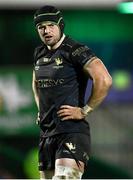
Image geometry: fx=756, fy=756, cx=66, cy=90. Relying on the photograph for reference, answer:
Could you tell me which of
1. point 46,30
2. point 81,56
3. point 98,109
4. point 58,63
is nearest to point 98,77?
point 81,56

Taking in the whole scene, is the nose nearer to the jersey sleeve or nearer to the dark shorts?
the jersey sleeve

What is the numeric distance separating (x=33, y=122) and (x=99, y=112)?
1058mm

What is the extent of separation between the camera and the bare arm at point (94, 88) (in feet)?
20.4

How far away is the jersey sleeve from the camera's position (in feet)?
20.5

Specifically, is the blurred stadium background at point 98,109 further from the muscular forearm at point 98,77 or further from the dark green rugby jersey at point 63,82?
the muscular forearm at point 98,77

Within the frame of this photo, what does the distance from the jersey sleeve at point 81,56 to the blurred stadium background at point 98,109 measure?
559cm

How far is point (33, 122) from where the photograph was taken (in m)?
11.9

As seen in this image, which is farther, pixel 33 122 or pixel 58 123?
pixel 33 122

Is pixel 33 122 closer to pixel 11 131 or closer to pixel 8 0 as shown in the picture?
A: pixel 11 131

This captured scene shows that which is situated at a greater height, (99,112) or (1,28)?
(1,28)

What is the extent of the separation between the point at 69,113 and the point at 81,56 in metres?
0.48

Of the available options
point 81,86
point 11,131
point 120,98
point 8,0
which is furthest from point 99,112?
point 81,86

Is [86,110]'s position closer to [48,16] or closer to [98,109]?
[48,16]

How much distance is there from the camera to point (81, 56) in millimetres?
6246
